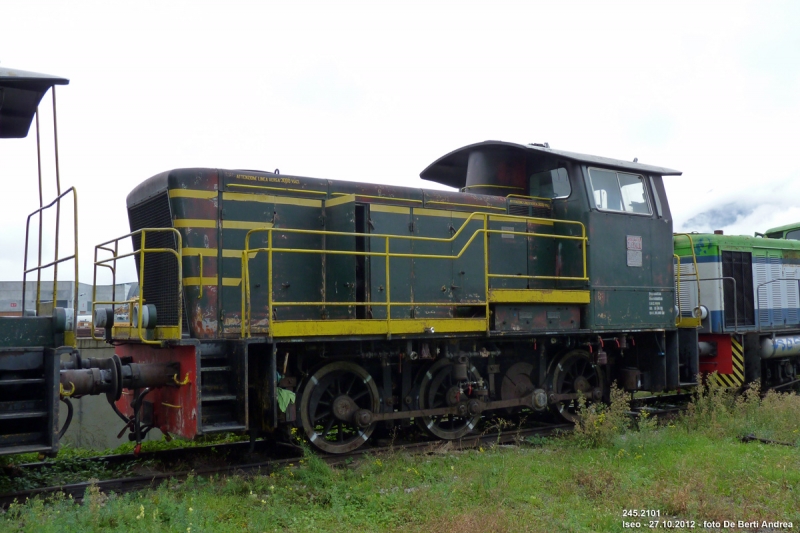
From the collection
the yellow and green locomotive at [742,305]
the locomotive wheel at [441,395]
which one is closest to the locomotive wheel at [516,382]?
the locomotive wheel at [441,395]

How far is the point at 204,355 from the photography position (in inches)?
280

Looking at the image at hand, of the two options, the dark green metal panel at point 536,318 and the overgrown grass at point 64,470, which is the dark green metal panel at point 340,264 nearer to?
the dark green metal panel at point 536,318

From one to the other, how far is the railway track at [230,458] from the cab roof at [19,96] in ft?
10.5

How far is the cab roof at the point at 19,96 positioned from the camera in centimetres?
558

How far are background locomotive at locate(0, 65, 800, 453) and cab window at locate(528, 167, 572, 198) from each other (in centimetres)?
3

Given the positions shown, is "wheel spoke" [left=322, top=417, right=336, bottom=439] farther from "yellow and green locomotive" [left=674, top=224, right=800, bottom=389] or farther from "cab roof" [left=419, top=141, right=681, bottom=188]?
"yellow and green locomotive" [left=674, top=224, right=800, bottom=389]

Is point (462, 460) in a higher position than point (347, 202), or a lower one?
lower

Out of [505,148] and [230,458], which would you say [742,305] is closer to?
[505,148]

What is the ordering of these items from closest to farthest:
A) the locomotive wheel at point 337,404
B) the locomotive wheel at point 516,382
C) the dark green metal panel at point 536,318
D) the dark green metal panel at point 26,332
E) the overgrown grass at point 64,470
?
the dark green metal panel at point 26,332 → the overgrown grass at point 64,470 → the locomotive wheel at point 337,404 → the dark green metal panel at point 536,318 → the locomotive wheel at point 516,382

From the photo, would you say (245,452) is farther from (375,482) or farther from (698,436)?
(698,436)

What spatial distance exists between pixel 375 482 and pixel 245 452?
7.22 feet

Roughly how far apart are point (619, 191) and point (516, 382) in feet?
10.5

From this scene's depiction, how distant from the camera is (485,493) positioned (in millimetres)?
6105

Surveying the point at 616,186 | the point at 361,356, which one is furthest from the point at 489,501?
the point at 616,186
